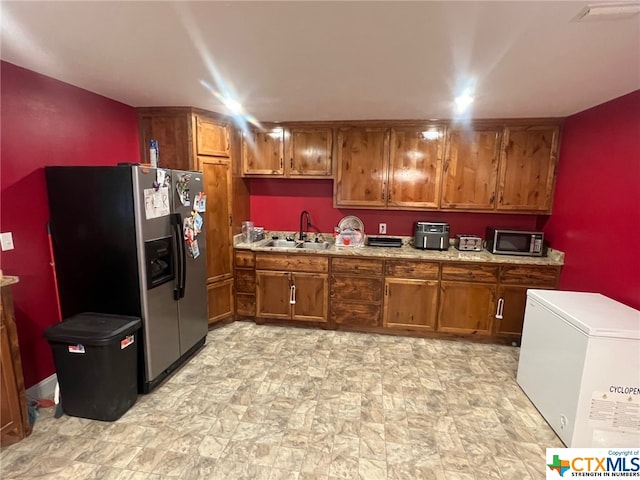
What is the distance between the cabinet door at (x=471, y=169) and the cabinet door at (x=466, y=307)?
89 cm

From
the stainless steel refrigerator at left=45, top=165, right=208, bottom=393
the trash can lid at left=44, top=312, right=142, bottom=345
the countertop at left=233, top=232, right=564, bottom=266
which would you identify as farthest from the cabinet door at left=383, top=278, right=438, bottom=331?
the trash can lid at left=44, top=312, right=142, bottom=345

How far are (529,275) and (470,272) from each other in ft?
1.86

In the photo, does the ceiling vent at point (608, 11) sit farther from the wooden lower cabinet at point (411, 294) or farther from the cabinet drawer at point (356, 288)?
the cabinet drawer at point (356, 288)

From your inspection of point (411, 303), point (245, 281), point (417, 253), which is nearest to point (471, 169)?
point (417, 253)

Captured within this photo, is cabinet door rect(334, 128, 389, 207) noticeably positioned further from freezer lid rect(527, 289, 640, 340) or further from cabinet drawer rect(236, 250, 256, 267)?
freezer lid rect(527, 289, 640, 340)

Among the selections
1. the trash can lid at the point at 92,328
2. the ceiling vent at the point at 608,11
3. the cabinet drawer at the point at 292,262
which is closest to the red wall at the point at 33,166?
the trash can lid at the point at 92,328

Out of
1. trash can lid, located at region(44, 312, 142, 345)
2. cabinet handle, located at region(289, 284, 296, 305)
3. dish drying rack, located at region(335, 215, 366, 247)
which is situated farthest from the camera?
dish drying rack, located at region(335, 215, 366, 247)

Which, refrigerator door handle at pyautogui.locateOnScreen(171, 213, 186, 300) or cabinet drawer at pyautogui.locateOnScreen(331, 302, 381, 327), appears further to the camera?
cabinet drawer at pyautogui.locateOnScreen(331, 302, 381, 327)

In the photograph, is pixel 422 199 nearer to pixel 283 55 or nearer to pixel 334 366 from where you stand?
pixel 334 366

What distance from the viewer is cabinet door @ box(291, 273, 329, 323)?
3674 millimetres

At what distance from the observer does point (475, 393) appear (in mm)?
2641

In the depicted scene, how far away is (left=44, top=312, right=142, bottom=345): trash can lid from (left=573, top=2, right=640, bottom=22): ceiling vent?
9.94 feet

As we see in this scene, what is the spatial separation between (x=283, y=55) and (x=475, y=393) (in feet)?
9.32

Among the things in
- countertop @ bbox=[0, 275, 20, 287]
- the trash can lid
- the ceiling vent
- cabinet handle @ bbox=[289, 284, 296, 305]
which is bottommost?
cabinet handle @ bbox=[289, 284, 296, 305]
